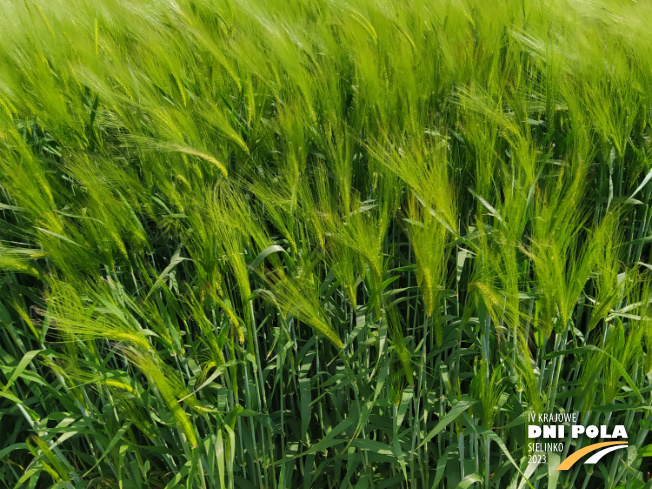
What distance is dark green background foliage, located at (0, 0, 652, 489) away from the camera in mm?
1097

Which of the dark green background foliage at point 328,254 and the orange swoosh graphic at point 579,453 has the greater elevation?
the dark green background foliage at point 328,254

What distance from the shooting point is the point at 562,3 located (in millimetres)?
1871

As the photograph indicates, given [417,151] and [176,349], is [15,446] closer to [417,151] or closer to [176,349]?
[176,349]

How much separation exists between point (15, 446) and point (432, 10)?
165 cm
